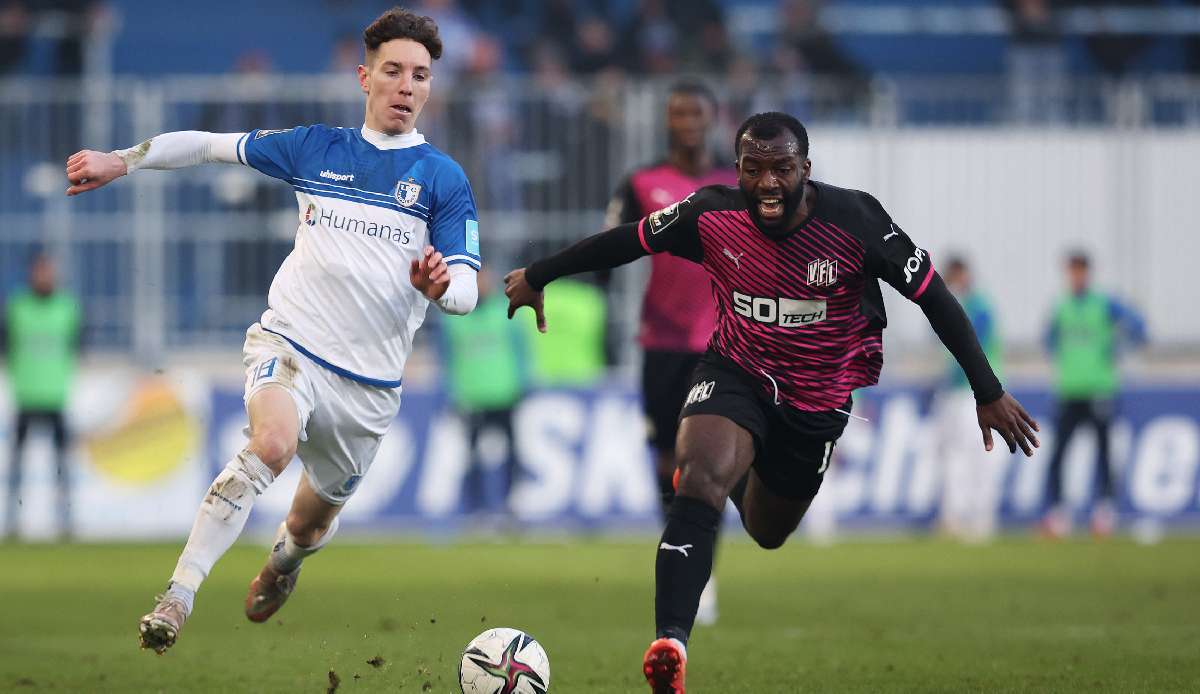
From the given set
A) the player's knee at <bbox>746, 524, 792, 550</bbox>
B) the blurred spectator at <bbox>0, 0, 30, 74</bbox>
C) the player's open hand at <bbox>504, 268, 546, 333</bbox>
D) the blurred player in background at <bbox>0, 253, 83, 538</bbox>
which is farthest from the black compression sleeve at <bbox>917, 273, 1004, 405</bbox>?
the blurred spectator at <bbox>0, 0, 30, 74</bbox>

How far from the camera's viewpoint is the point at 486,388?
17.8 m

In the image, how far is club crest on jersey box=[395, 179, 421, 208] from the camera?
7547 mm

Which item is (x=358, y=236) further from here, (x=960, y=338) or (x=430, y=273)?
(x=960, y=338)

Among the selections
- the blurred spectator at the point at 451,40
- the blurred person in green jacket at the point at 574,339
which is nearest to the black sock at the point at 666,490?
the blurred person in green jacket at the point at 574,339

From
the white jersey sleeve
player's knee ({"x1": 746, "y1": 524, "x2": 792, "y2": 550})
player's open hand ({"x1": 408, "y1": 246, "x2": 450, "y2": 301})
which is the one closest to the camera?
player's open hand ({"x1": 408, "y1": 246, "x2": 450, "y2": 301})

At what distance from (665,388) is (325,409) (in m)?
3.15

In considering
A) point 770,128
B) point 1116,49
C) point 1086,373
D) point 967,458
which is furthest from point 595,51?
point 770,128

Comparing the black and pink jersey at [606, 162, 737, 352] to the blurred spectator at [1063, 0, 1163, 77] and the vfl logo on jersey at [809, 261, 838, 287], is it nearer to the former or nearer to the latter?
the vfl logo on jersey at [809, 261, 838, 287]

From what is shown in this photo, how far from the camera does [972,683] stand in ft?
26.0

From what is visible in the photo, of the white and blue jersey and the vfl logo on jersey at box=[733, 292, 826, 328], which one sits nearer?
the vfl logo on jersey at box=[733, 292, 826, 328]

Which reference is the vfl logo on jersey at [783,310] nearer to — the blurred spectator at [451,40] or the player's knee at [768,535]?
the player's knee at [768,535]

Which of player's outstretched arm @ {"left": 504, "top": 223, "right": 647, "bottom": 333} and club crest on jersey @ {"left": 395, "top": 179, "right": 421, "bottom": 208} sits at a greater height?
club crest on jersey @ {"left": 395, "top": 179, "right": 421, "bottom": 208}

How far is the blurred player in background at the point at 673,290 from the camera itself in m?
10.2

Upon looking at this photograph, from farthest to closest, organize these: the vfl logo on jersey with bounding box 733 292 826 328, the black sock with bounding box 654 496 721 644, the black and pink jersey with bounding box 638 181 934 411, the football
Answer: the vfl logo on jersey with bounding box 733 292 826 328 < the black and pink jersey with bounding box 638 181 934 411 < the football < the black sock with bounding box 654 496 721 644
